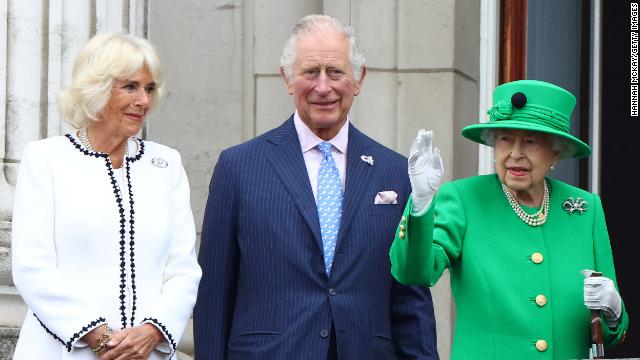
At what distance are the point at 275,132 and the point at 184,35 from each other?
8.20 feet

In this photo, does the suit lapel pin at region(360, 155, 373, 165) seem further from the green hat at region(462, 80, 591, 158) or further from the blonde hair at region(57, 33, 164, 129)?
the blonde hair at region(57, 33, 164, 129)

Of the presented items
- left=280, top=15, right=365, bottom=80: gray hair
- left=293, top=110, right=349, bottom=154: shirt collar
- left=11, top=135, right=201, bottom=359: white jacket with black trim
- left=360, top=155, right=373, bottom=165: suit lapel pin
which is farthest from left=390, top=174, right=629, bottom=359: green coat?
left=11, top=135, right=201, bottom=359: white jacket with black trim

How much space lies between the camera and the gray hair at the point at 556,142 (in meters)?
4.99

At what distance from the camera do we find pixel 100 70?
4.77m

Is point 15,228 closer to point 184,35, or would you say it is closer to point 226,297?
point 226,297

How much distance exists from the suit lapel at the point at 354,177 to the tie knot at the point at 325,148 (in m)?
0.06

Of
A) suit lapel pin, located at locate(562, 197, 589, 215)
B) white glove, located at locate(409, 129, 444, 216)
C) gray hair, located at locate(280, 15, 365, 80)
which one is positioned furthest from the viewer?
suit lapel pin, located at locate(562, 197, 589, 215)

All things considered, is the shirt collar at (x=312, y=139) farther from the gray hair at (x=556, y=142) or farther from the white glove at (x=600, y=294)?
Result: the white glove at (x=600, y=294)

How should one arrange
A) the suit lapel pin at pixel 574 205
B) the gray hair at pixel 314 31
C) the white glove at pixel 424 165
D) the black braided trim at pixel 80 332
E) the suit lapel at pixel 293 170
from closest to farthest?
the white glove at pixel 424 165, the black braided trim at pixel 80 332, the suit lapel at pixel 293 170, the gray hair at pixel 314 31, the suit lapel pin at pixel 574 205

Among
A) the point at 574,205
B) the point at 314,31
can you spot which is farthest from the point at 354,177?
the point at 574,205

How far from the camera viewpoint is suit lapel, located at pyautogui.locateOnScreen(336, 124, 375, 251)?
484 cm

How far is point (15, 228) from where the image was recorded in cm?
468

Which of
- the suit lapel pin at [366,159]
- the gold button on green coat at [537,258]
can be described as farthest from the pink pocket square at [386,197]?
the gold button on green coat at [537,258]

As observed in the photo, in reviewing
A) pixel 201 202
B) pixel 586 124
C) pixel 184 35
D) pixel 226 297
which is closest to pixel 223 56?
pixel 184 35
